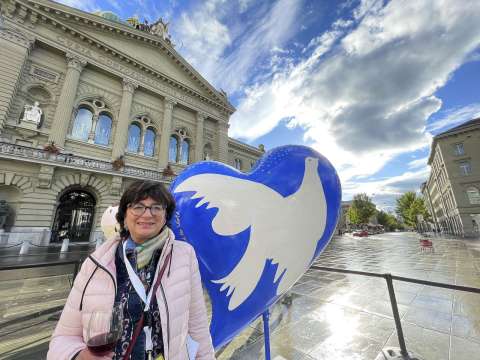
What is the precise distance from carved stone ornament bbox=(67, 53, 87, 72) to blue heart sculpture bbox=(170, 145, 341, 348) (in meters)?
19.3

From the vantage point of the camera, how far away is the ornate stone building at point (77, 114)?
12.4 metres

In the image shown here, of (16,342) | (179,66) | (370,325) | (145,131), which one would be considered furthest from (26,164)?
(370,325)

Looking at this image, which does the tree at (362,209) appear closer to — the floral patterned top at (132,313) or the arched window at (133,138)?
the arched window at (133,138)

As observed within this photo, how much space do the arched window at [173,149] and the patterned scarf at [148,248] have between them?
20.2 meters

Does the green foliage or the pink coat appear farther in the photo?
the green foliage

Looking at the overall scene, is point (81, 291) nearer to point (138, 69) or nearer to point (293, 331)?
point (293, 331)

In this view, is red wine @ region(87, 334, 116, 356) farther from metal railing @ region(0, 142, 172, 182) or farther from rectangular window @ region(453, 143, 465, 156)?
rectangular window @ region(453, 143, 465, 156)

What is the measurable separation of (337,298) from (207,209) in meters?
4.66

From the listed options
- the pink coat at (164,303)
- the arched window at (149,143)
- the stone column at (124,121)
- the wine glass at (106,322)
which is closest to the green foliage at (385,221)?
the arched window at (149,143)

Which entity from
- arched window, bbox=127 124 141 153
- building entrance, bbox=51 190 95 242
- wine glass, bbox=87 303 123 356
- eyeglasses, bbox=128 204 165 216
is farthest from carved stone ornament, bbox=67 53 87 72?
wine glass, bbox=87 303 123 356

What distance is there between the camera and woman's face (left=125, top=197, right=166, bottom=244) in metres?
1.27

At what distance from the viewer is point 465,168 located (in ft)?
96.3

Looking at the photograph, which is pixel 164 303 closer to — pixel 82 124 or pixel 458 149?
pixel 82 124

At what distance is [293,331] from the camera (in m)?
3.32
